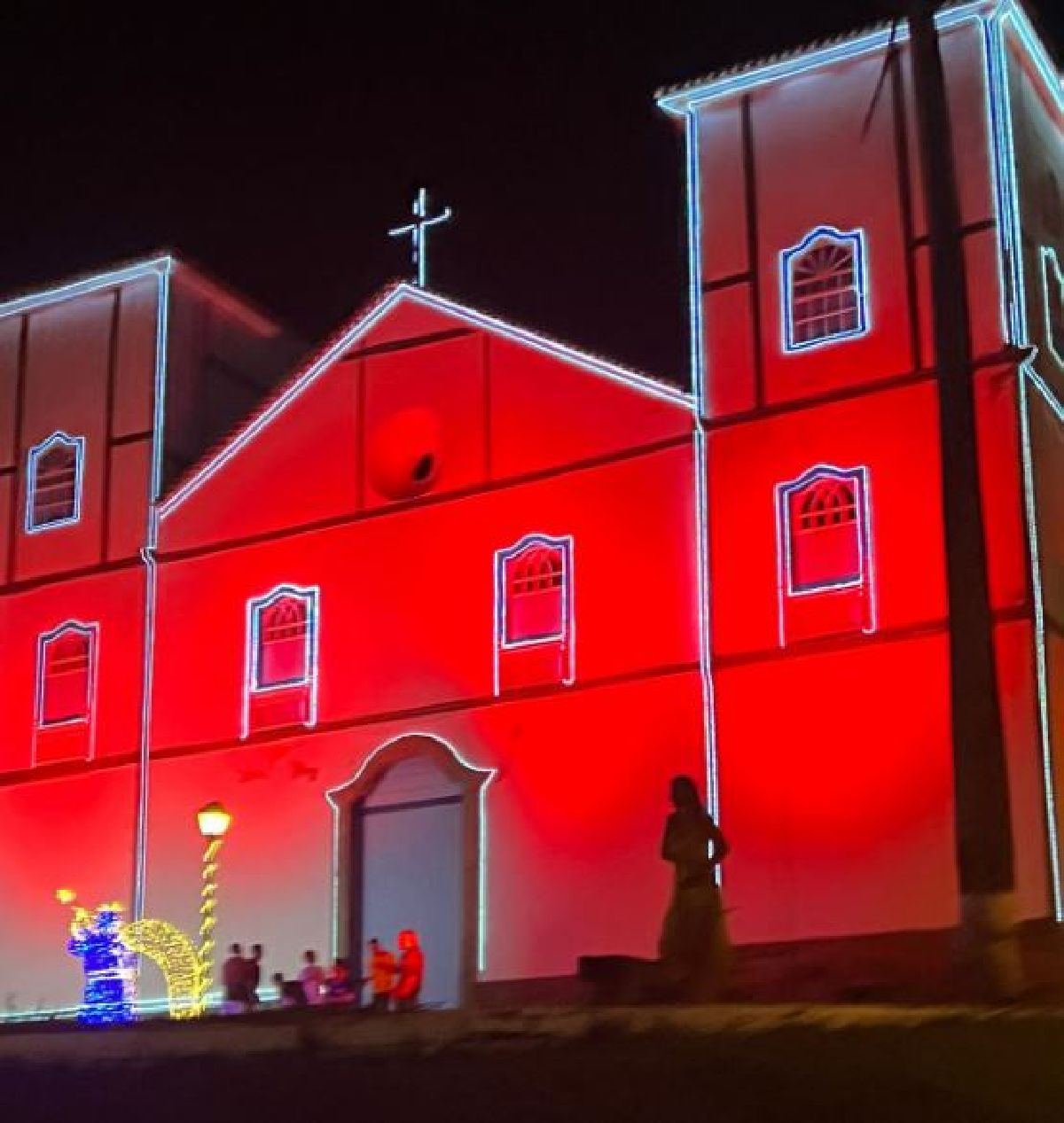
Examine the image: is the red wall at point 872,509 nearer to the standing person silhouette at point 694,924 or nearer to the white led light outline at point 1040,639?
the white led light outline at point 1040,639

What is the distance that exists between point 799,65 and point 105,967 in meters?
14.0

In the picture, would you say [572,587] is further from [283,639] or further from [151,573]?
[151,573]

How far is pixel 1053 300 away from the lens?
24.8 meters

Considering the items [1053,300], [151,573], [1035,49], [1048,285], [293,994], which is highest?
[1035,49]

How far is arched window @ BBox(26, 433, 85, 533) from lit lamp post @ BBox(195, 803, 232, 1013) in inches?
215

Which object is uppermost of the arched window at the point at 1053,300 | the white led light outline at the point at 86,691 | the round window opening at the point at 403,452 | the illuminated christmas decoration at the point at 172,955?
the arched window at the point at 1053,300

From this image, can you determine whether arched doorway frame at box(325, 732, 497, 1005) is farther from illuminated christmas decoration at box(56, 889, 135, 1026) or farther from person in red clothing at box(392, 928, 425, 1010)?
illuminated christmas decoration at box(56, 889, 135, 1026)

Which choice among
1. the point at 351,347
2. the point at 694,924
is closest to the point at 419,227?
the point at 351,347

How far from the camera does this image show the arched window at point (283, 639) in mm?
27422

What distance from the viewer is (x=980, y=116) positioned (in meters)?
23.8

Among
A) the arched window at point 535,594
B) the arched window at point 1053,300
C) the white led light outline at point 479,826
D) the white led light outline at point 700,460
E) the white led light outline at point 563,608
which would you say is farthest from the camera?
the arched window at point 535,594

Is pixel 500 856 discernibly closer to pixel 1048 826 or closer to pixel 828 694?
pixel 828 694

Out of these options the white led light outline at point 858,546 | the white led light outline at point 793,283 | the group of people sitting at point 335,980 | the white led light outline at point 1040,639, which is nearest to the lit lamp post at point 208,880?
the group of people sitting at point 335,980

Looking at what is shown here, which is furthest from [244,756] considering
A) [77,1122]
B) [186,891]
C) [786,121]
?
[77,1122]
